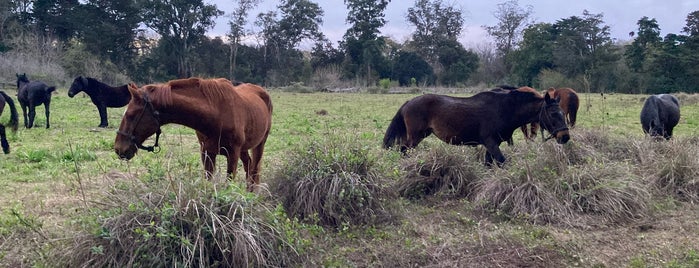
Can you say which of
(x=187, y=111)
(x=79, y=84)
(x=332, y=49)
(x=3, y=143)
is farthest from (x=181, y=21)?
(x=187, y=111)

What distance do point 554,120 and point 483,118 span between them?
2.90 feet

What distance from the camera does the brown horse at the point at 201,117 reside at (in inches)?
168

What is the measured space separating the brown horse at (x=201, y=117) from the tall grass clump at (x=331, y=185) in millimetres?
454

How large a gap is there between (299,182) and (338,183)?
0.39m

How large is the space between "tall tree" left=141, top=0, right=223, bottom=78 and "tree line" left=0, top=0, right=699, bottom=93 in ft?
→ 0.26

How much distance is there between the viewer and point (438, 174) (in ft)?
20.0

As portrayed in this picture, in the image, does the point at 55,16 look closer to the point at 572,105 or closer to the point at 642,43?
the point at 572,105

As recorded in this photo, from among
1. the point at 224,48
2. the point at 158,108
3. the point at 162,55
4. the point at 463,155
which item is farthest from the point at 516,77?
the point at 158,108

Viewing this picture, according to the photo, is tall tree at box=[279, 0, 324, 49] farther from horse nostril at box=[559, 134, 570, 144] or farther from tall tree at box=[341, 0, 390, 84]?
horse nostril at box=[559, 134, 570, 144]

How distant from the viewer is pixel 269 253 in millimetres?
3533

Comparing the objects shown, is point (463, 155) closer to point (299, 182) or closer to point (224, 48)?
point (299, 182)

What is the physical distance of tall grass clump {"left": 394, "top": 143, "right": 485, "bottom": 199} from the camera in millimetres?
5961

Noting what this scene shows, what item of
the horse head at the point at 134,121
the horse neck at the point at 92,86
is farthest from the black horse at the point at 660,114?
the horse neck at the point at 92,86

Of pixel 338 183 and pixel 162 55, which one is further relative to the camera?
pixel 162 55
